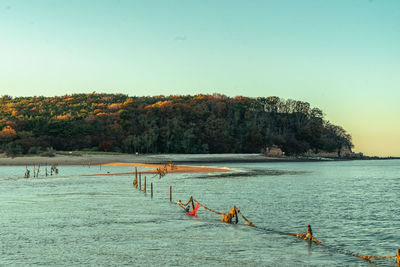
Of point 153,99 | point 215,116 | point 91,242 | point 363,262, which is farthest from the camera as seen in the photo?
point 153,99

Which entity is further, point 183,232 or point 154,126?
point 154,126

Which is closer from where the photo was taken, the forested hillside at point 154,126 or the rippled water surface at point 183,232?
the rippled water surface at point 183,232

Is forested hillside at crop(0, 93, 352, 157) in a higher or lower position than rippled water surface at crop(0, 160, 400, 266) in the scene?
higher

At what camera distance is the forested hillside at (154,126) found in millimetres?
141875

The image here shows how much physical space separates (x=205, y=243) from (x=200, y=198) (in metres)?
18.8

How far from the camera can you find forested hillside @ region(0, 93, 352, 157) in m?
142

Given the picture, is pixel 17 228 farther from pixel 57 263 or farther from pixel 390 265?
pixel 390 265

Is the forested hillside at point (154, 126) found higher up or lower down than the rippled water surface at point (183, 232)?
higher up

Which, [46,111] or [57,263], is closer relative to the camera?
[57,263]

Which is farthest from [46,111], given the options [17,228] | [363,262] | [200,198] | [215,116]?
[363,262]

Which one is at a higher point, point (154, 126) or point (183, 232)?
point (154, 126)

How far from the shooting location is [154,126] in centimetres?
16275

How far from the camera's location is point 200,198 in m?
38.0

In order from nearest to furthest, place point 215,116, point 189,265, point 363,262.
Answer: point 189,265
point 363,262
point 215,116
